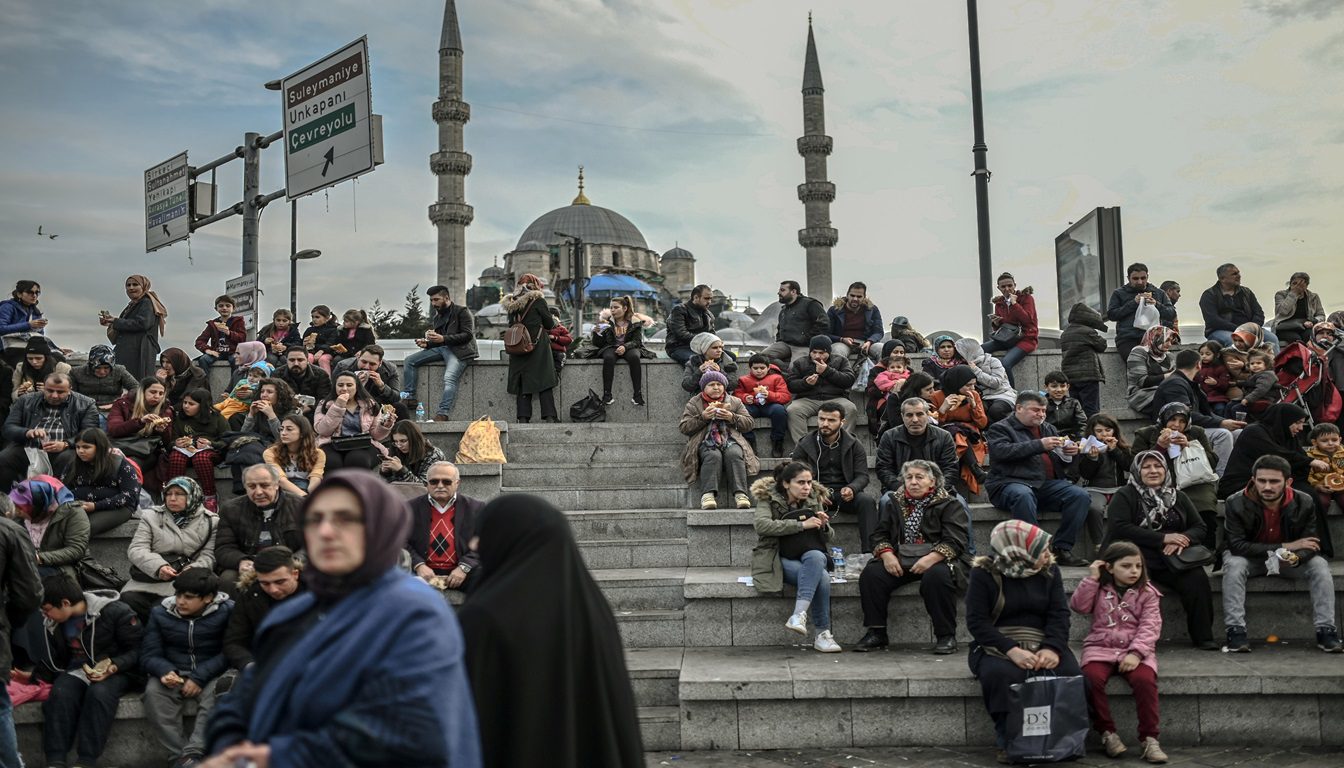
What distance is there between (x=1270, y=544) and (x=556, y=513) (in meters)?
5.90

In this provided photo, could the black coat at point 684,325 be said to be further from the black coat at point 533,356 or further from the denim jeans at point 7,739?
the denim jeans at point 7,739

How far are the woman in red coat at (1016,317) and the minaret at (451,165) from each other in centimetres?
4937

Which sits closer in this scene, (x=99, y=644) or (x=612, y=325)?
(x=99, y=644)

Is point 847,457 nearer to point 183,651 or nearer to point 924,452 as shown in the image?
point 924,452

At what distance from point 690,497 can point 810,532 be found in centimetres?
249

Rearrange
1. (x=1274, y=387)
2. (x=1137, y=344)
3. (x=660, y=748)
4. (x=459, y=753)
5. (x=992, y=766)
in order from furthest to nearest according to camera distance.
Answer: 1. (x=1137, y=344)
2. (x=1274, y=387)
3. (x=660, y=748)
4. (x=992, y=766)
5. (x=459, y=753)

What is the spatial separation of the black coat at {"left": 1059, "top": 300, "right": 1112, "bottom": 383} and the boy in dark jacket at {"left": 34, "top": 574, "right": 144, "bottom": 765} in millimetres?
8674

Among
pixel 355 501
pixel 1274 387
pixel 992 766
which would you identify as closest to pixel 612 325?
pixel 1274 387

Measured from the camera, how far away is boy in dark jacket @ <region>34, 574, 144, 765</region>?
6602 millimetres

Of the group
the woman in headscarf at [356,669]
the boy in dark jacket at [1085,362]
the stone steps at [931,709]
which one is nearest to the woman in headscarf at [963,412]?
the boy in dark jacket at [1085,362]

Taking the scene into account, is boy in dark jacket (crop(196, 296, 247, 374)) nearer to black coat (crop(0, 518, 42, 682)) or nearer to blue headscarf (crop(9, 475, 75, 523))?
blue headscarf (crop(9, 475, 75, 523))

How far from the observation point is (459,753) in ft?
8.11

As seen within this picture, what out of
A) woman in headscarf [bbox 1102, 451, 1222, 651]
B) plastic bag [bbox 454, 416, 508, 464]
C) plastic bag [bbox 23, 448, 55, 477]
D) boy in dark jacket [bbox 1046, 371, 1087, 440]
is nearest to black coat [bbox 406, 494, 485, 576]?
plastic bag [bbox 454, 416, 508, 464]

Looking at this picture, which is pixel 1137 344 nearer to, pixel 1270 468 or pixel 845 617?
pixel 1270 468
